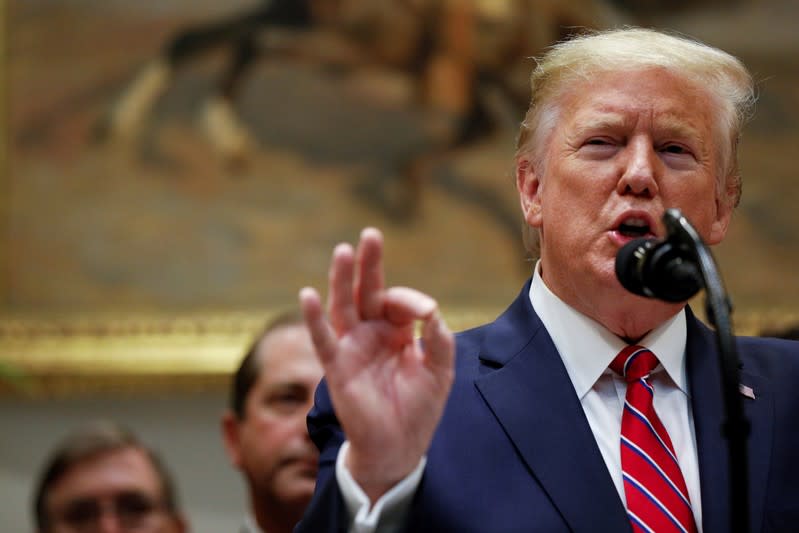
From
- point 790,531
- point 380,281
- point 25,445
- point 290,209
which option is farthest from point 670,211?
point 25,445

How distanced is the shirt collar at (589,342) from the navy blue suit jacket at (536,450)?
0.03 m

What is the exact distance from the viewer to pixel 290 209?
5.36 m

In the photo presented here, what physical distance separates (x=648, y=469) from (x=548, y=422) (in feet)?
0.62

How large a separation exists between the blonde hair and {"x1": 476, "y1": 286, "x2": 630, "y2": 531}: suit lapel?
0.45 m

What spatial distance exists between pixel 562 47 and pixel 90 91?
3.35 m

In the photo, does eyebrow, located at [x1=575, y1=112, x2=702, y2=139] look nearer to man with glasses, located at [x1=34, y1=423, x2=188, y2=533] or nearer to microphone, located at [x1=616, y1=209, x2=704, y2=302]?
microphone, located at [x1=616, y1=209, x2=704, y2=302]

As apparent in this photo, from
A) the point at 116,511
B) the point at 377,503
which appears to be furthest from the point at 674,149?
the point at 116,511

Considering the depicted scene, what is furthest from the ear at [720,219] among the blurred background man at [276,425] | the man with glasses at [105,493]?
the man with glasses at [105,493]

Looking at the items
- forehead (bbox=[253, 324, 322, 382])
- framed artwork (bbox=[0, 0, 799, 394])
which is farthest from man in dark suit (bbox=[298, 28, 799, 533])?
framed artwork (bbox=[0, 0, 799, 394])

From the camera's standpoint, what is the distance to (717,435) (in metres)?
2.20

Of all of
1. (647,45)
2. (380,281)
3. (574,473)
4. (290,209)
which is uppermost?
(647,45)

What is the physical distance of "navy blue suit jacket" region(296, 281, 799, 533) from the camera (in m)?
1.99

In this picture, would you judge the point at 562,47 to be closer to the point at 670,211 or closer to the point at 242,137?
the point at 670,211

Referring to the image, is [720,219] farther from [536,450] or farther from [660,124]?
[536,450]
